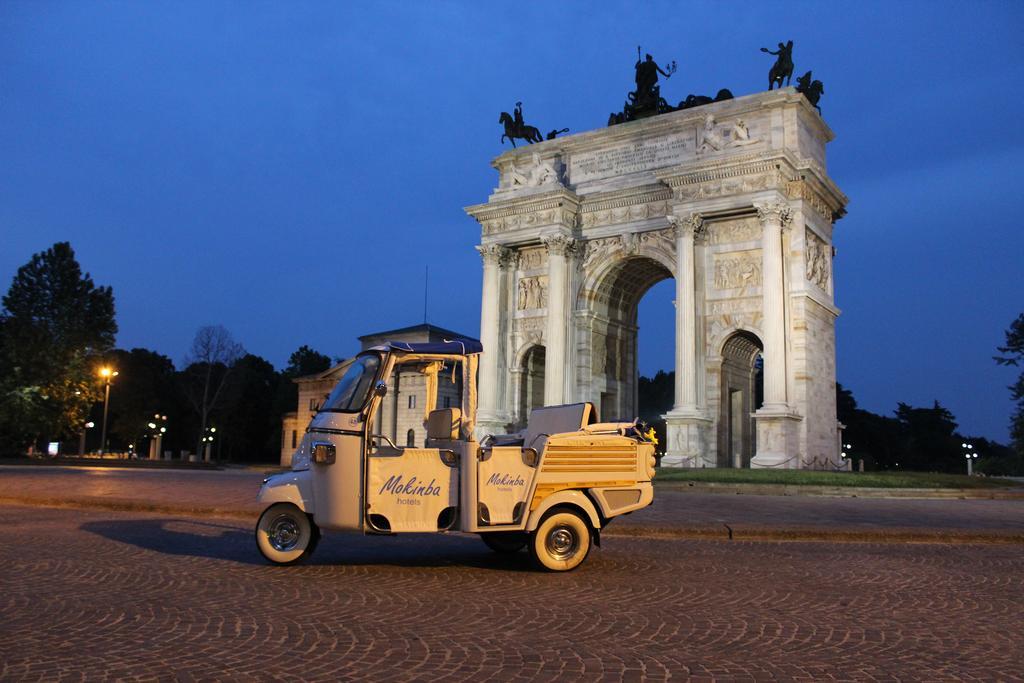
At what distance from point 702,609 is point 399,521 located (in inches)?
135

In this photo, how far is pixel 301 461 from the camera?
30.9ft

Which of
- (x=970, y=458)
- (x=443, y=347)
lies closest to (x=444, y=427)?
(x=443, y=347)

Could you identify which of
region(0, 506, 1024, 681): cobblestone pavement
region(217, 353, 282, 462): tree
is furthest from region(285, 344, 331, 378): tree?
region(0, 506, 1024, 681): cobblestone pavement

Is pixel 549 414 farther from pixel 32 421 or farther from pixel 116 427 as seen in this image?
pixel 116 427

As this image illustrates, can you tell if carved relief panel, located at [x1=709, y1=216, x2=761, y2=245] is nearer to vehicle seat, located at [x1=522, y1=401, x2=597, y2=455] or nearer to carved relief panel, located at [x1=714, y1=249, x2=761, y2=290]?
carved relief panel, located at [x1=714, y1=249, x2=761, y2=290]

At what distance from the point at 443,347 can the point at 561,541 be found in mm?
2554

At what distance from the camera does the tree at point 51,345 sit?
164 feet

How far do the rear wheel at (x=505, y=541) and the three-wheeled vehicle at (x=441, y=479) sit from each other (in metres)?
0.33

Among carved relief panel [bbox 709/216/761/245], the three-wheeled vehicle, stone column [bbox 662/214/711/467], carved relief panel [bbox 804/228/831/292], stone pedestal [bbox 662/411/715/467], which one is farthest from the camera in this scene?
carved relief panel [bbox 804/228/831/292]

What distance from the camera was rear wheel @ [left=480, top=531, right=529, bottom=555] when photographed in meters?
9.90

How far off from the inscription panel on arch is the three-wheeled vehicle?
29012 mm

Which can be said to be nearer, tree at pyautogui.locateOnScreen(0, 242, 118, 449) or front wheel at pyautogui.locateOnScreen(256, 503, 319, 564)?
front wheel at pyautogui.locateOnScreen(256, 503, 319, 564)

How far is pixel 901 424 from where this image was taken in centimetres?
10019

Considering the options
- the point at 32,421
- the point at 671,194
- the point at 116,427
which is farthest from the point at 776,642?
the point at 116,427
